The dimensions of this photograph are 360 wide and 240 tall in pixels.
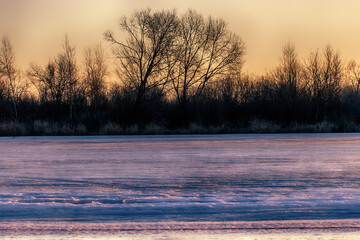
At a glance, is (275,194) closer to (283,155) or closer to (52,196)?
(52,196)

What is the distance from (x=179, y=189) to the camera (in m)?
6.98

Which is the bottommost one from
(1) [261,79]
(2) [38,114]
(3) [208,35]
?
(2) [38,114]

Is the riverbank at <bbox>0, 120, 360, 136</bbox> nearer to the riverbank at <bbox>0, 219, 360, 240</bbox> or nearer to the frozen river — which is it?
the frozen river

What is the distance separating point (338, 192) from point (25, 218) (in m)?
4.34

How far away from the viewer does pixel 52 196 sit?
21.1ft

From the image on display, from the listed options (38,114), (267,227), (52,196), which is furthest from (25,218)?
(38,114)

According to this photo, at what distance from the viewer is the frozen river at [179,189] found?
17.4 feet

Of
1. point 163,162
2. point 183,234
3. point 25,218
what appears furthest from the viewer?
point 163,162

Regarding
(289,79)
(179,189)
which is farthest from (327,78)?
(179,189)

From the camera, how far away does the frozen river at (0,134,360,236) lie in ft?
17.4

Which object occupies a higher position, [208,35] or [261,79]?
[208,35]

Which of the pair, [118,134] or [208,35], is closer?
[118,134]

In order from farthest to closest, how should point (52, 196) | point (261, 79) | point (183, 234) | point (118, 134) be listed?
point (261, 79) → point (118, 134) → point (52, 196) → point (183, 234)

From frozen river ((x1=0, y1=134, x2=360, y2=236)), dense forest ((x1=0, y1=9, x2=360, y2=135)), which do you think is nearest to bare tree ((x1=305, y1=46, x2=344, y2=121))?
dense forest ((x1=0, y1=9, x2=360, y2=135))
